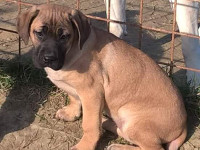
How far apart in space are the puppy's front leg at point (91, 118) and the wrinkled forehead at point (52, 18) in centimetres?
51

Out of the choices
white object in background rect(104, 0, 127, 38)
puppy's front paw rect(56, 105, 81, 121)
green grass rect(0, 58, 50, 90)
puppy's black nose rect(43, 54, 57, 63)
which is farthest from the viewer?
white object in background rect(104, 0, 127, 38)

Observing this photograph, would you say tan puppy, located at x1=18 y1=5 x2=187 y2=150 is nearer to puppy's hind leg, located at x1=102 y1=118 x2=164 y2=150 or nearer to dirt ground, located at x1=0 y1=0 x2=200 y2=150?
puppy's hind leg, located at x1=102 y1=118 x2=164 y2=150

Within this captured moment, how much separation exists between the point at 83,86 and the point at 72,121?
1.82 feet

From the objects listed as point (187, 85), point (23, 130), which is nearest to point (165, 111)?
point (187, 85)

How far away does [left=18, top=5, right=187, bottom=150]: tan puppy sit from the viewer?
11.2 feet

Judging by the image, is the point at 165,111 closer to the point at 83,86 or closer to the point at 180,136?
the point at 180,136

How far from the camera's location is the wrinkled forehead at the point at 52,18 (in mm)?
3244

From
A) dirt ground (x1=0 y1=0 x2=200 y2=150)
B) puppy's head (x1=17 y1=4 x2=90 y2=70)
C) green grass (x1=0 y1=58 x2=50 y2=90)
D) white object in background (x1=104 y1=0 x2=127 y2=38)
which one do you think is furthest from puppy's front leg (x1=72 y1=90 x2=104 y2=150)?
white object in background (x1=104 y1=0 x2=127 y2=38)

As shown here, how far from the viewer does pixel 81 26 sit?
329 cm

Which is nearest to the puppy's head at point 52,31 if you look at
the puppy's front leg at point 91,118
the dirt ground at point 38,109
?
the puppy's front leg at point 91,118

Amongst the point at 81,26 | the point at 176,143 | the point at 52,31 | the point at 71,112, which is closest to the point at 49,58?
the point at 52,31

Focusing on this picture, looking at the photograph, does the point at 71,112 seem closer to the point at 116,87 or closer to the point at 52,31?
the point at 116,87

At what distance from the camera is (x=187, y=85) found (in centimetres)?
417

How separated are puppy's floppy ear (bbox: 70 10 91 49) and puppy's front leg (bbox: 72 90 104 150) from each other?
365mm
